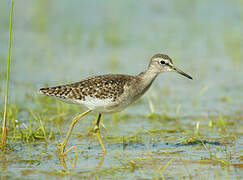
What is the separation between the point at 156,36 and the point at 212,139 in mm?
7817

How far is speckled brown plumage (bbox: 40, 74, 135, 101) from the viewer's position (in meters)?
9.24

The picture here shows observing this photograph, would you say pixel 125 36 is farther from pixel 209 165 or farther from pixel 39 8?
pixel 209 165

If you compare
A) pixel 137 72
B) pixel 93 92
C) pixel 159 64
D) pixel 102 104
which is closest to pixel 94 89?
pixel 93 92

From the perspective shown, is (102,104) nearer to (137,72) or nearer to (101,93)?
(101,93)

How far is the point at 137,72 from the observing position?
14.3m

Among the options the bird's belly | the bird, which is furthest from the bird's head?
the bird's belly

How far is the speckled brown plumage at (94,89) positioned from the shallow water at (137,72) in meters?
0.73

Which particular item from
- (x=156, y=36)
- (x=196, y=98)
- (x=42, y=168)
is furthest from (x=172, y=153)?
(x=156, y=36)

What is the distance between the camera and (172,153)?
9.02 meters

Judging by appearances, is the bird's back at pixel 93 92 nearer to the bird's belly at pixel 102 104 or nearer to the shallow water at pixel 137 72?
the bird's belly at pixel 102 104

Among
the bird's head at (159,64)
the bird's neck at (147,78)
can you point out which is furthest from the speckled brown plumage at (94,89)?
the bird's head at (159,64)

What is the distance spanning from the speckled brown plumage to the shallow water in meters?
0.73

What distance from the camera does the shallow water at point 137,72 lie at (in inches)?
331

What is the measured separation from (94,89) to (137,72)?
202 inches
